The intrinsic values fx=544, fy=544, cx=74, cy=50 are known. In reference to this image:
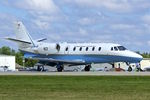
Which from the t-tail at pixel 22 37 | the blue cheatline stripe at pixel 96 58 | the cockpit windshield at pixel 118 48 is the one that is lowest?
the blue cheatline stripe at pixel 96 58

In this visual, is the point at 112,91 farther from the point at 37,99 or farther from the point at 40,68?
the point at 40,68

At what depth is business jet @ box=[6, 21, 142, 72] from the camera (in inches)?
2479

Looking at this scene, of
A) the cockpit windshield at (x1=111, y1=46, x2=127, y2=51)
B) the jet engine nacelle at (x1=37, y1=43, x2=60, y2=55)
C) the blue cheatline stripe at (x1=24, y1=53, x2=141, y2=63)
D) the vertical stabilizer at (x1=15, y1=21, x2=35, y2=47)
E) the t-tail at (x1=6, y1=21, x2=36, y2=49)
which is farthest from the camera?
the vertical stabilizer at (x1=15, y1=21, x2=35, y2=47)

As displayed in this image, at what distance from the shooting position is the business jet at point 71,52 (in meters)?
63.0

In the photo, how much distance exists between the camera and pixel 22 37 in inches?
2908

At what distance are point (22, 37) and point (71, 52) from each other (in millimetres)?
10211

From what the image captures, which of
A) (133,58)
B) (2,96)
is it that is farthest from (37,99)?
(133,58)

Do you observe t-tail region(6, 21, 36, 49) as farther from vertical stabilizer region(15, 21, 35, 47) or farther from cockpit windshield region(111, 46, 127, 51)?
cockpit windshield region(111, 46, 127, 51)

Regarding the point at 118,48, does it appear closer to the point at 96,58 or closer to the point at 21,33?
the point at 96,58

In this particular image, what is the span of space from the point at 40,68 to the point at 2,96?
51.9m

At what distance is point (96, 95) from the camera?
2416 cm

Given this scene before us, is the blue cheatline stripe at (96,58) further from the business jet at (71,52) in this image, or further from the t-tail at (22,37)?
the t-tail at (22,37)

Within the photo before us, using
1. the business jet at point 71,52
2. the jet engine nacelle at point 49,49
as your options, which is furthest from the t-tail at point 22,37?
the jet engine nacelle at point 49,49

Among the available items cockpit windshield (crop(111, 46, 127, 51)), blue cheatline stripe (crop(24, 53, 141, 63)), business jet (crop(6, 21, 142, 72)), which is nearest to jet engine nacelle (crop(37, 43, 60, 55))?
business jet (crop(6, 21, 142, 72))
